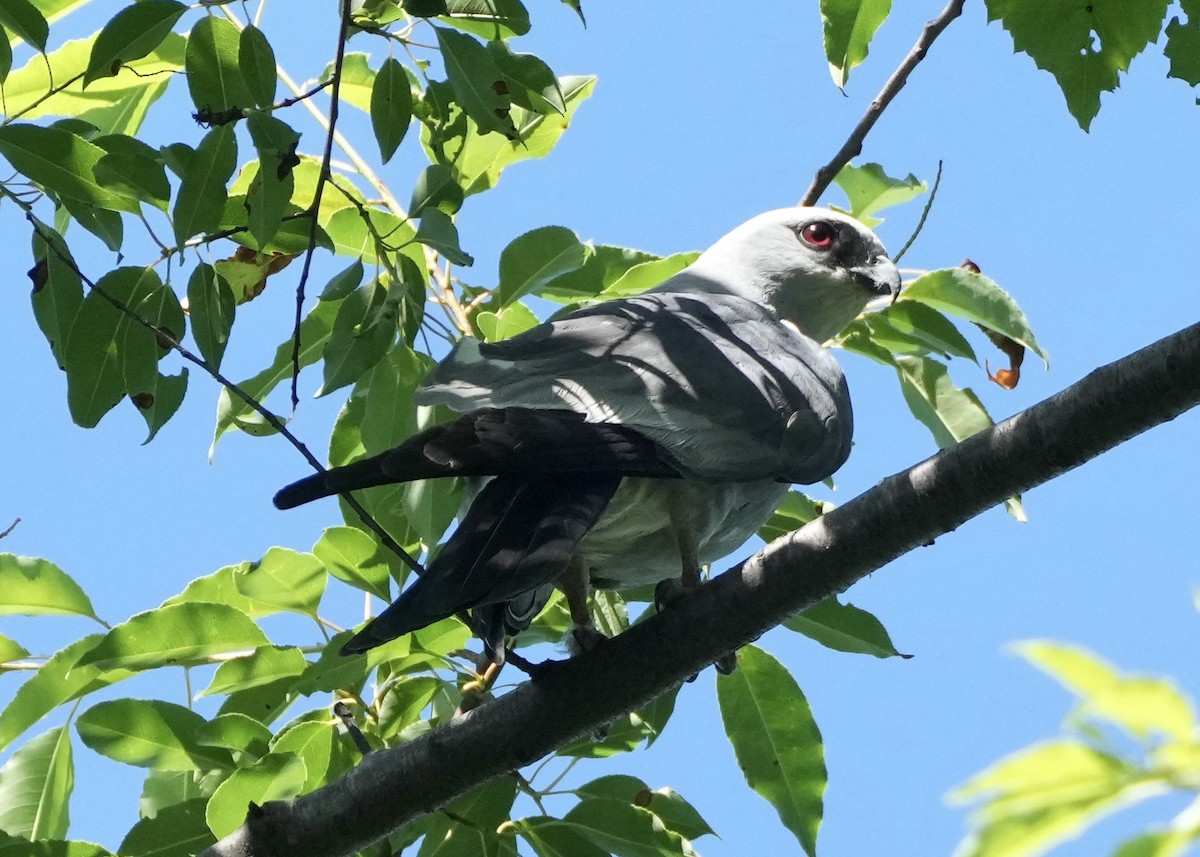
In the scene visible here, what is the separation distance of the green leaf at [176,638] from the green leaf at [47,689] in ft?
0.21

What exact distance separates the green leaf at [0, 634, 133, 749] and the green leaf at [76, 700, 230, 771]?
0.08 m

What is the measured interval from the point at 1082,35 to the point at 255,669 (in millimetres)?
2141

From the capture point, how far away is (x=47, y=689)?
2.75m

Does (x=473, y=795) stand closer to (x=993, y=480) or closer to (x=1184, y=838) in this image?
(x=993, y=480)

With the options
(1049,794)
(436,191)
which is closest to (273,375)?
(436,191)

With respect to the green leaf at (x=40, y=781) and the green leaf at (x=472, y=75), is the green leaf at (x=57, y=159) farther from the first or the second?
the green leaf at (x=40, y=781)

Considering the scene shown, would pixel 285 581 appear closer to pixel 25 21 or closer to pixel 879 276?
pixel 25 21

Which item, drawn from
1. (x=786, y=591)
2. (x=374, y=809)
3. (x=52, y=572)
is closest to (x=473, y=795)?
(x=374, y=809)

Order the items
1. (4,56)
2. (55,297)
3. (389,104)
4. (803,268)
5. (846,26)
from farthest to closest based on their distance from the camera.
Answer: (803,268), (846,26), (55,297), (389,104), (4,56)

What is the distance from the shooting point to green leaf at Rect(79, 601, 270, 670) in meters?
2.71

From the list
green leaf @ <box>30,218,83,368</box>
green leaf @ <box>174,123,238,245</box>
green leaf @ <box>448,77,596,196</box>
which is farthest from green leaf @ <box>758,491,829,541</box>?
green leaf @ <box>30,218,83,368</box>

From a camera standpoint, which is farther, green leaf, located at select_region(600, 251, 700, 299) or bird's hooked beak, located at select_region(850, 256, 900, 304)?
bird's hooked beak, located at select_region(850, 256, 900, 304)

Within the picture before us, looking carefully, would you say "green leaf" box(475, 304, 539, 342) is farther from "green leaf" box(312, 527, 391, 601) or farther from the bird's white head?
the bird's white head

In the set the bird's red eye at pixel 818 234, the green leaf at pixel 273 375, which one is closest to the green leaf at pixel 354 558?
the green leaf at pixel 273 375
